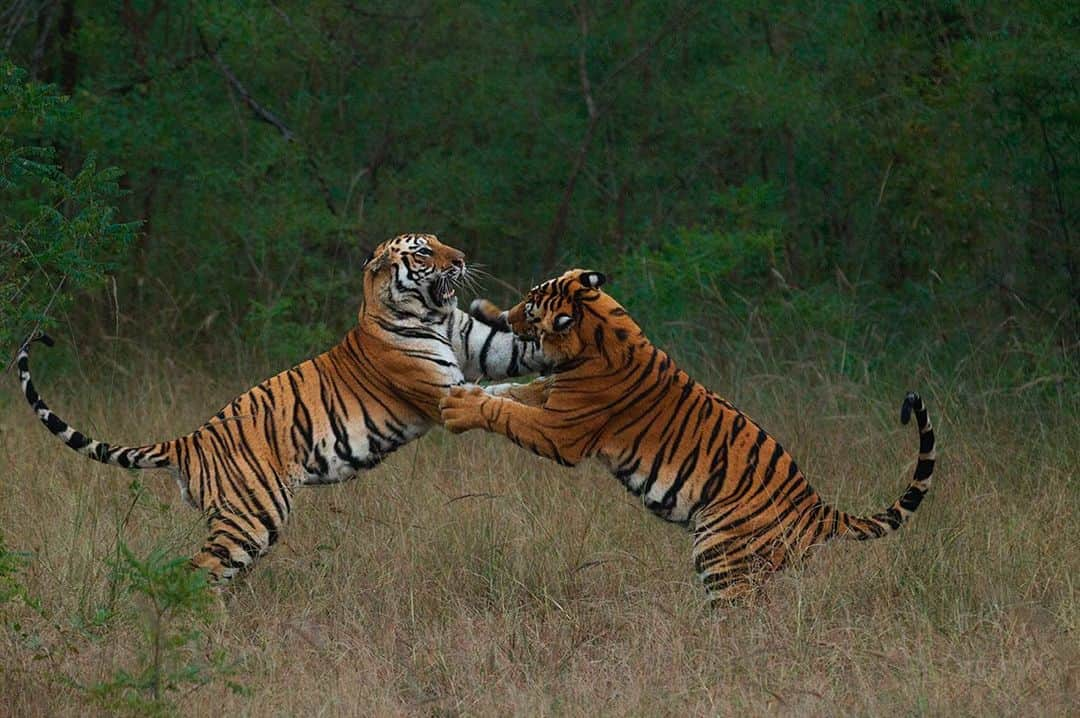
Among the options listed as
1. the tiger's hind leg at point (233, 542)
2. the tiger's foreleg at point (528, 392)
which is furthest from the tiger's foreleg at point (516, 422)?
the tiger's hind leg at point (233, 542)

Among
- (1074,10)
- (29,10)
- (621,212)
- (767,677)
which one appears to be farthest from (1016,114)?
(29,10)

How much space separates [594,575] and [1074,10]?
3.89 metres

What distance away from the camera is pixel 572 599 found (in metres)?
5.37

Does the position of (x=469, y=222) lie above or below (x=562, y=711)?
above

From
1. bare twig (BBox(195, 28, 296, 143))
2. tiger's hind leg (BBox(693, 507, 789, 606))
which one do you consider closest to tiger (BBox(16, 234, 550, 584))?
tiger's hind leg (BBox(693, 507, 789, 606))

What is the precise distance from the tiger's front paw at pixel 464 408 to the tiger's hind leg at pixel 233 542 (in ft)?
2.41

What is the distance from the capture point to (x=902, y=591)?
5109 millimetres

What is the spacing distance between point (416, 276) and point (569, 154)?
5.26 meters

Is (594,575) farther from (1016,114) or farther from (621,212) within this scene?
(621,212)

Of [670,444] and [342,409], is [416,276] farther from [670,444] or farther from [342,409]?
[670,444]

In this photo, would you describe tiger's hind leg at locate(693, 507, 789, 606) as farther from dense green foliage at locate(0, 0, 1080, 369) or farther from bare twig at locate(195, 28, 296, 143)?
bare twig at locate(195, 28, 296, 143)

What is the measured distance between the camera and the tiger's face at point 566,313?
208 inches

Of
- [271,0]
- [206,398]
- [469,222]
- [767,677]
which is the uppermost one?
[271,0]

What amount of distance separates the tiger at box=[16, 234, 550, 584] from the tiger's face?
17 cm
